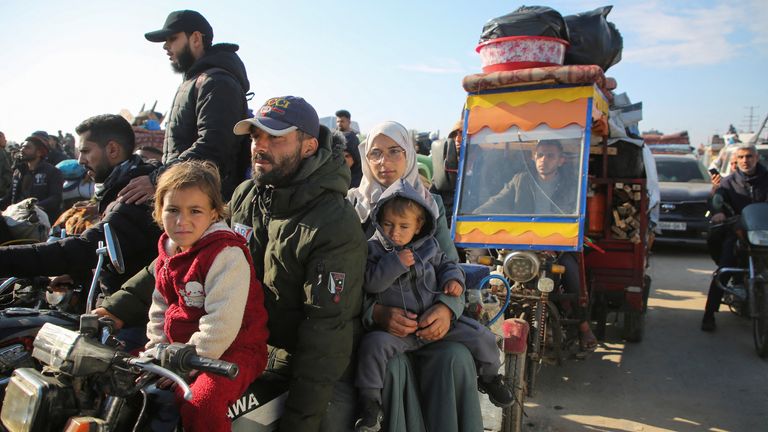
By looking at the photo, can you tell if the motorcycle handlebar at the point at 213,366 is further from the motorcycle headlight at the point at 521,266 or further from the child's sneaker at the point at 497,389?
the motorcycle headlight at the point at 521,266

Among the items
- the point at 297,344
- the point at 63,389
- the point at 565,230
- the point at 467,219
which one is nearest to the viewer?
the point at 63,389

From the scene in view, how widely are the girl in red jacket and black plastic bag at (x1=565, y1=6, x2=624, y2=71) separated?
4665 mm

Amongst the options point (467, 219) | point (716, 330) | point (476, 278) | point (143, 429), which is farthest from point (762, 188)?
point (143, 429)

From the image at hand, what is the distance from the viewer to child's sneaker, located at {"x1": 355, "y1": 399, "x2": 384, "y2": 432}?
223cm

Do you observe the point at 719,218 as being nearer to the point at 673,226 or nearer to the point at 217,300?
the point at 673,226

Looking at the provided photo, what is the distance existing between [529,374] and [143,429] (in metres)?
3.42

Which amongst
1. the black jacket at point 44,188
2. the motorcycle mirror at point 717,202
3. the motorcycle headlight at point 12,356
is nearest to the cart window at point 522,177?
the motorcycle mirror at point 717,202

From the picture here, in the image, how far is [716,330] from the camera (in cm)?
672

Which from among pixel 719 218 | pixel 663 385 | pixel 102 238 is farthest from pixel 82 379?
pixel 719 218

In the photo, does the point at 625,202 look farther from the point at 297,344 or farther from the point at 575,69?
the point at 297,344

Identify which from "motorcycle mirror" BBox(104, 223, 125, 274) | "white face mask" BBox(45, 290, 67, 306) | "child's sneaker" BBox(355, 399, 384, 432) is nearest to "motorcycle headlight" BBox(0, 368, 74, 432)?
"motorcycle mirror" BBox(104, 223, 125, 274)

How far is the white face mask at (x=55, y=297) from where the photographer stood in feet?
9.36

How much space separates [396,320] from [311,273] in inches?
20.7

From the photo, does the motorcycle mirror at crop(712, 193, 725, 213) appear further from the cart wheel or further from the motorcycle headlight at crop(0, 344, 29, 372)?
the motorcycle headlight at crop(0, 344, 29, 372)
